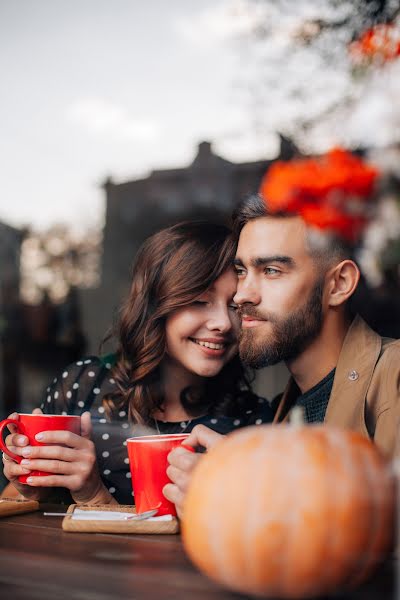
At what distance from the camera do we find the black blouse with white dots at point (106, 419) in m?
1.96

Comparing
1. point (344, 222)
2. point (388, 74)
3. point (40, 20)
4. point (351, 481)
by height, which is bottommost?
point (351, 481)

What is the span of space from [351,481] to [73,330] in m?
1.70

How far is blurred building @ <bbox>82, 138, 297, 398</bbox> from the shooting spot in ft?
6.34

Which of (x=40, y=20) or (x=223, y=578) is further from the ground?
(x=40, y=20)

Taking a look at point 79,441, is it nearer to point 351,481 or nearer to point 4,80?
point 351,481

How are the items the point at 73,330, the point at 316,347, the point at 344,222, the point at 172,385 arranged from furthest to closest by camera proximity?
the point at 73,330, the point at 172,385, the point at 316,347, the point at 344,222

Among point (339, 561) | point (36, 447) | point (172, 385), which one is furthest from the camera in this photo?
point (172, 385)

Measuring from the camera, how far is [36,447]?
1.45m

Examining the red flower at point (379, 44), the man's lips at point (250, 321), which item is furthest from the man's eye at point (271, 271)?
the red flower at point (379, 44)

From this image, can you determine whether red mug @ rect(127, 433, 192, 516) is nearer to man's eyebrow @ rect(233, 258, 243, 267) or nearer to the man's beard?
the man's beard

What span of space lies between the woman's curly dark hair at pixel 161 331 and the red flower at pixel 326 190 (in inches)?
7.6

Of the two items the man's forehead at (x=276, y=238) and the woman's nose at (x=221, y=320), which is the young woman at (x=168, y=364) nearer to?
the woman's nose at (x=221, y=320)

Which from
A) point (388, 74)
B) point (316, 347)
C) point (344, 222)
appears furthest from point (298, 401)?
point (388, 74)

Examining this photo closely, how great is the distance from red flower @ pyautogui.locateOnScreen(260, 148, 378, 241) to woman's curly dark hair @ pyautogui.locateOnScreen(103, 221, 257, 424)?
19cm
